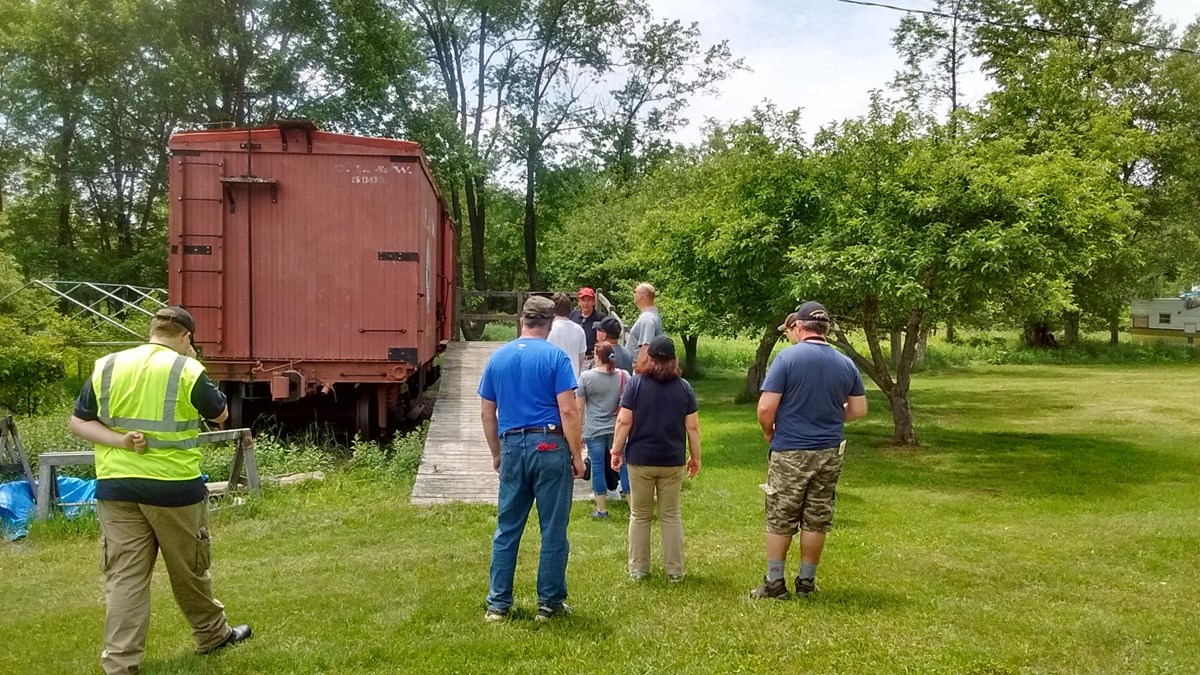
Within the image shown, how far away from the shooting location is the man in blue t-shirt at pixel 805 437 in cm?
479

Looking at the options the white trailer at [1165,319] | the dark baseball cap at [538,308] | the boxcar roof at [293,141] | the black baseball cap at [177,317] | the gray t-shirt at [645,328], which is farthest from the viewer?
the white trailer at [1165,319]

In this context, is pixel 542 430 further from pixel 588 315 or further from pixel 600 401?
pixel 588 315

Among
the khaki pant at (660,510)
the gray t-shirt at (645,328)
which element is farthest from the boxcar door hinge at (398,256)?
the khaki pant at (660,510)

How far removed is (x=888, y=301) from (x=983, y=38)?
2142 centimetres

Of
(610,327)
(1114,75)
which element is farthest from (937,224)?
(1114,75)

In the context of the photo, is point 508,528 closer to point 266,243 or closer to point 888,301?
point 266,243

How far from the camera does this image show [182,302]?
968 centimetres

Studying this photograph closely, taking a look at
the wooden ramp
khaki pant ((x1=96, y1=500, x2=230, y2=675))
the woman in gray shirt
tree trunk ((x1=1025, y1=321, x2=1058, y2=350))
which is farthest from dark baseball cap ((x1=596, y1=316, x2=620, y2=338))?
tree trunk ((x1=1025, y1=321, x2=1058, y2=350))

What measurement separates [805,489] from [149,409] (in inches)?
131

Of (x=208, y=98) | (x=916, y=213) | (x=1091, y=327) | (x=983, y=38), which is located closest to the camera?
(x=916, y=213)

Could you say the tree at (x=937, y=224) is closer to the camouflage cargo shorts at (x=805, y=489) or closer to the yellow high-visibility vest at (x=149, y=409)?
the camouflage cargo shorts at (x=805, y=489)

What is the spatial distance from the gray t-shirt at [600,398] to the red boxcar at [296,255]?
387cm

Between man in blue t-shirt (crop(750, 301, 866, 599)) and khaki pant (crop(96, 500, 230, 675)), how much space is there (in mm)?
2960

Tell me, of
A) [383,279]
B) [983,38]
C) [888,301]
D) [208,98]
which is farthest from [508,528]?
[983,38]
